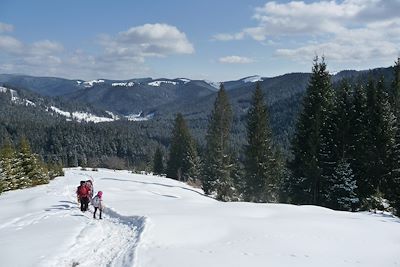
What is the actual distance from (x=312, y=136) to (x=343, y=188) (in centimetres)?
486

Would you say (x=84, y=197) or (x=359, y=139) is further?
(x=359, y=139)

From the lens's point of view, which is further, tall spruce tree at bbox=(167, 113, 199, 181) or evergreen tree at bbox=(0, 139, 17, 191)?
tall spruce tree at bbox=(167, 113, 199, 181)

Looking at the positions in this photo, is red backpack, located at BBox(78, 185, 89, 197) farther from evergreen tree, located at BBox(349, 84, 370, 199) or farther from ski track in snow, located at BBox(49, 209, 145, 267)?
evergreen tree, located at BBox(349, 84, 370, 199)

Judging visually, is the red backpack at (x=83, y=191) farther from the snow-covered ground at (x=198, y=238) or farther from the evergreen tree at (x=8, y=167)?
the evergreen tree at (x=8, y=167)

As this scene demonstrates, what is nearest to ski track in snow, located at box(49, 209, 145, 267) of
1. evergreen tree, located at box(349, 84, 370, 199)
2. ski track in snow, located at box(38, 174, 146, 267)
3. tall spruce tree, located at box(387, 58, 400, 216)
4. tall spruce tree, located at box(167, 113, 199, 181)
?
ski track in snow, located at box(38, 174, 146, 267)

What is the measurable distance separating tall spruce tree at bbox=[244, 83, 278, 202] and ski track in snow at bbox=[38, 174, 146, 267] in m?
21.2

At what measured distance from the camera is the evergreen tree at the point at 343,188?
33.2 m

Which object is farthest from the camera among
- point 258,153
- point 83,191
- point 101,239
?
point 258,153

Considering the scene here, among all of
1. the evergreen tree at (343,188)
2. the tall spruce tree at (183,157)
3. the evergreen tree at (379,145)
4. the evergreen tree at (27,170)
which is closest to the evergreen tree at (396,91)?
the evergreen tree at (379,145)

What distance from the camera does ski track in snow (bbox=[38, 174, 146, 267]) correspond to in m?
13.4

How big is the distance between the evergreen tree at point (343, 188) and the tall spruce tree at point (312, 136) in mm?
1478

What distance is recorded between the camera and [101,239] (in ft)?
55.2

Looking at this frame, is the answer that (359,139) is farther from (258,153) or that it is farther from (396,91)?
(258,153)

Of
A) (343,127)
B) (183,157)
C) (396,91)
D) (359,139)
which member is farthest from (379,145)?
(183,157)
